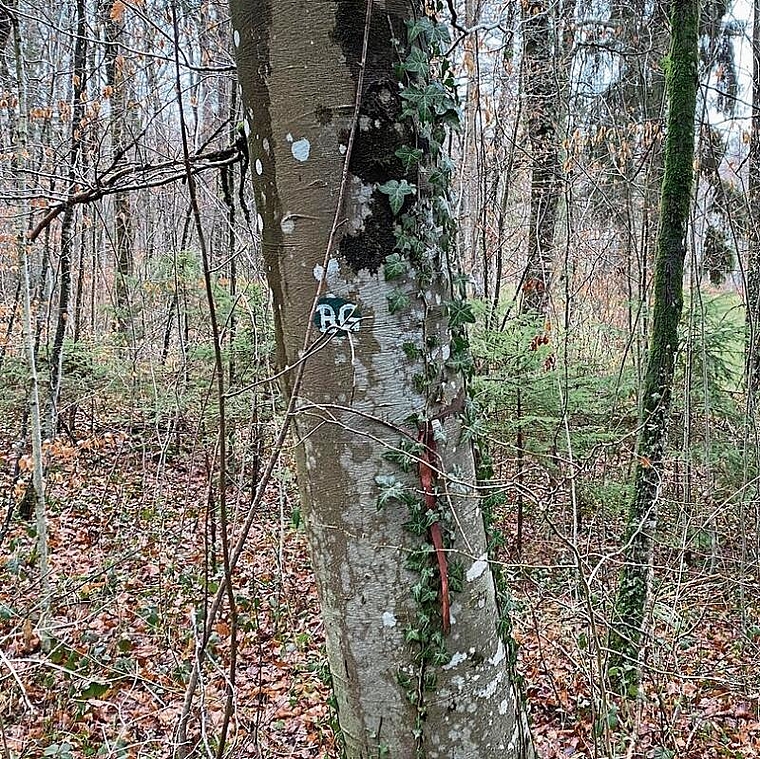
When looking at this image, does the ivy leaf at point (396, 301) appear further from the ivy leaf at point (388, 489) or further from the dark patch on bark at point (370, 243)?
the ivy leaf at point (388, 489)

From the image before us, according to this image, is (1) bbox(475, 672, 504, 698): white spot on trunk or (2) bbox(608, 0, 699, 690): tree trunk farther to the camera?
(2) bbox(608, 0, 699, 690): tree trunk

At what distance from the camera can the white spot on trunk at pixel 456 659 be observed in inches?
60.0

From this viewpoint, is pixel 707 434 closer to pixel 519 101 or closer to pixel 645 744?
pixel 645 744

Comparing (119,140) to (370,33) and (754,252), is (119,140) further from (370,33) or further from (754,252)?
(370,33)

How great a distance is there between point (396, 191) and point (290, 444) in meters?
0.93

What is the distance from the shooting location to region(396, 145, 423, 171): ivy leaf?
4.92 ft

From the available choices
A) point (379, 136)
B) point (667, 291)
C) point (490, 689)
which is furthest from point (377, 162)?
point (667, 291)

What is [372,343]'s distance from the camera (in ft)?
4.91

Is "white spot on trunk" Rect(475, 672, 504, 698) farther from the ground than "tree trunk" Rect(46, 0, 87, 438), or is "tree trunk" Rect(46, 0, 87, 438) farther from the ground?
"tree trunk" Rect(46, 0, 87, 438)

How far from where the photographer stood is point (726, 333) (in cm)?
575

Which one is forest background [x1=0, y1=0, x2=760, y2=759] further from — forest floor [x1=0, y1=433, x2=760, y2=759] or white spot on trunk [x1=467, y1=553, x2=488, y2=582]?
white spot on trunk [x1=467, y1=553, x2=488, y2=582]

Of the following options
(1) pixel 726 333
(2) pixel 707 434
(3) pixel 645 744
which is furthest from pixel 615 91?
(3) pixel 645 744

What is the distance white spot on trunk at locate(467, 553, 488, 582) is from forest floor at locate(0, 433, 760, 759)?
411 millimetres

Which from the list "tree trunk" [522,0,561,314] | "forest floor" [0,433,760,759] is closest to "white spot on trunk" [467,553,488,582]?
"forest floor" [0,433,760,759]
